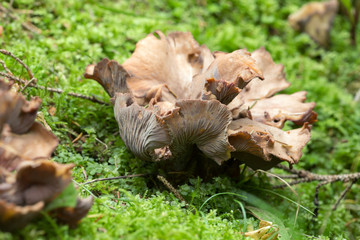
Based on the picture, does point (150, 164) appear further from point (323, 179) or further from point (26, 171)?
point (323, 179)

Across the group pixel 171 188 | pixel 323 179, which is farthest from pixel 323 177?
pixel 171 188

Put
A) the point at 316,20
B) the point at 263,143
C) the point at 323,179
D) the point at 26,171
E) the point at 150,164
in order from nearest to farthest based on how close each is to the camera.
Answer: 1. the point at 26,171
2. the point at 263,143
3. the point at 150,164
4. the point at 323,179
5. the point at 316,20

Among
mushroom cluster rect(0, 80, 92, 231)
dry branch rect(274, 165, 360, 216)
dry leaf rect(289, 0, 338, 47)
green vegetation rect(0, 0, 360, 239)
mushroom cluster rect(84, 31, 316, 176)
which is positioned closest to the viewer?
mushroom cluster rect(0, 80, 92, 231)

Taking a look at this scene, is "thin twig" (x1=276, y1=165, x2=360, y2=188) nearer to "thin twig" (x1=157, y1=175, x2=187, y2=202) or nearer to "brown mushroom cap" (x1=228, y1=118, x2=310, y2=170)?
"brown mushroom cap" (x1=228, y1=118, x2=310, y2=170)

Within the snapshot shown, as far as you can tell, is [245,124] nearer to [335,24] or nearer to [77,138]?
[77,138]

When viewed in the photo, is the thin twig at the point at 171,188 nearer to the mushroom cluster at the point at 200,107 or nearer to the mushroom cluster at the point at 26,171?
the mushroom cluster at the point at 200,107

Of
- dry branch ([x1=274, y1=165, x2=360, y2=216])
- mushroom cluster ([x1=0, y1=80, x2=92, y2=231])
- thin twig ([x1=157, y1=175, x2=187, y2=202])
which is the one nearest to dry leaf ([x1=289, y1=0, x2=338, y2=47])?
dry branch ([x1=274, y1=165, x2=360, y2=216])
